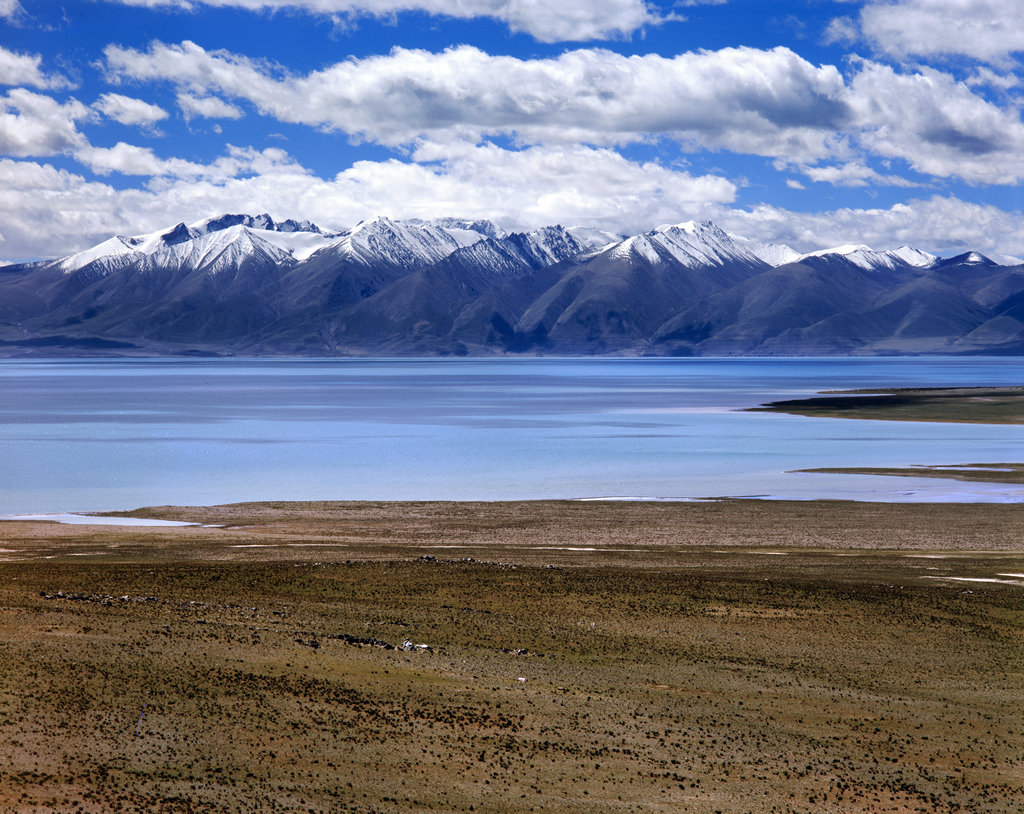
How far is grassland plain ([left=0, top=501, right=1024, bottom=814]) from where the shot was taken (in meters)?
18.1

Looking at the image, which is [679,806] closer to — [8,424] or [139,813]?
[139,813]

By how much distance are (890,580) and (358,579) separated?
16688 millimetres

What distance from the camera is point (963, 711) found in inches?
885

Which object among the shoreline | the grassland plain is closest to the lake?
the shoreline

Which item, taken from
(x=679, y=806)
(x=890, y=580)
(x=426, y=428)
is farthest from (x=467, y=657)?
(x=426, y=428)

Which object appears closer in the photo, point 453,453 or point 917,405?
point 453,453

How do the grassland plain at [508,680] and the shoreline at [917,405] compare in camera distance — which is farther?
the shoreline at [917,405]

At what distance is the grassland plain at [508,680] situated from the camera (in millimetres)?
18141

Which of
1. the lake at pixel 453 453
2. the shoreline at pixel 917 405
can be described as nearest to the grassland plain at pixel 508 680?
the lake at pixel 453 453

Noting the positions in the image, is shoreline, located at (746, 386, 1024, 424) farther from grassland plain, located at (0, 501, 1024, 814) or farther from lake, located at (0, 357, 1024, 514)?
grassland plain, located at (0, 501, 1024, 814)

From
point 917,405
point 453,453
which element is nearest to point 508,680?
point 453,453

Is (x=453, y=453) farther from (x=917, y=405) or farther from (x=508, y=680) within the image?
(x=917, y=405)

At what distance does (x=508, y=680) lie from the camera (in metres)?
23.6

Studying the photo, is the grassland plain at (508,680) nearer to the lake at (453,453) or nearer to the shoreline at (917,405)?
the lake at (453,453)
